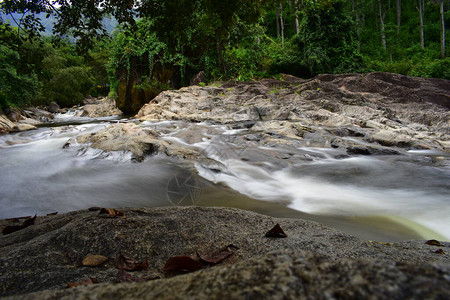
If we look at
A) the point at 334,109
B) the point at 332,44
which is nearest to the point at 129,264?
the point at 334,109

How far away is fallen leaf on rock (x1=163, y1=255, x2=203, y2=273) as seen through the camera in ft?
4.29

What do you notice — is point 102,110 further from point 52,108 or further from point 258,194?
point 258,194

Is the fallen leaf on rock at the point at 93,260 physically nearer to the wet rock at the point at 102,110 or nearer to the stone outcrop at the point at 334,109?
the stone outcrop at the point at 334,109

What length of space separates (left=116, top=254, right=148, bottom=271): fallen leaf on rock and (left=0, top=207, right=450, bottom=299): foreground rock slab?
3 cm

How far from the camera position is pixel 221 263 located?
1389 millimetres

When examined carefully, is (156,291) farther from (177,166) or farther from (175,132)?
(175,132)

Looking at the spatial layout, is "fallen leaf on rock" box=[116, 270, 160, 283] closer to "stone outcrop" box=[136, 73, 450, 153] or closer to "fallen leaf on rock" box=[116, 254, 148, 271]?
"fallen leaf on rock" box=[116, 254, 148, 271]

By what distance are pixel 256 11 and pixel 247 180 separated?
2634 mm

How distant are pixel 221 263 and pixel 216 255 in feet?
0.29

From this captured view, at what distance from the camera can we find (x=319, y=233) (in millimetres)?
1943

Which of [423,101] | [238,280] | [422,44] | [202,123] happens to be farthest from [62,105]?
[422,44]

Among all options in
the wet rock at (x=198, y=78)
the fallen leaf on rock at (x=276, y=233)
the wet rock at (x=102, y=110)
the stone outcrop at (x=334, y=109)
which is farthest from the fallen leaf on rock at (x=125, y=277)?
the wet rock at (x=102, y=110)

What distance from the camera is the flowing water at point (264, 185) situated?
3.25m

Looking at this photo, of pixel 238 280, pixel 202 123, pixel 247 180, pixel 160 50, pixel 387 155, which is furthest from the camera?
pixel 160 50
